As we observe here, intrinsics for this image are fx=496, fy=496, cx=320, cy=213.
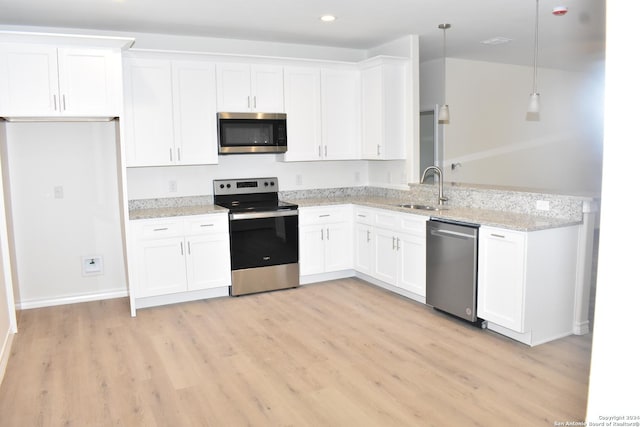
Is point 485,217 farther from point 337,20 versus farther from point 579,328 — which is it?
point 337,20

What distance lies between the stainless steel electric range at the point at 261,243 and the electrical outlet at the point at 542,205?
7.38ft

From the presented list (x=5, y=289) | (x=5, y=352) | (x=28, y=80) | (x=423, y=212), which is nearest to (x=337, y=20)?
(x=423, y=212)

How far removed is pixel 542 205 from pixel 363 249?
6.32 ft

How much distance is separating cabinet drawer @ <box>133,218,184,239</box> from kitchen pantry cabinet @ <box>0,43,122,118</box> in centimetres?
97

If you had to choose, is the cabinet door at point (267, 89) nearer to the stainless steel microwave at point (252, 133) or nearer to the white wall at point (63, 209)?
the stainless steel microwave at point (252, 133)

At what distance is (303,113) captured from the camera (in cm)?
528

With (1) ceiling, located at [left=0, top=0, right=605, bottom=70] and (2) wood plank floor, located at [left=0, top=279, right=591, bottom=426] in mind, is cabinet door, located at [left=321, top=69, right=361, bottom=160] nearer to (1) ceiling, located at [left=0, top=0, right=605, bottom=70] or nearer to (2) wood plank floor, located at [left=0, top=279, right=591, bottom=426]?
(1) ceiling, located at [left=0, top=0, right=605, bottom=70]

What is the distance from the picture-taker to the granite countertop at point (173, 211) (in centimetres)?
442

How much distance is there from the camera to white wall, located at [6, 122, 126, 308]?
451 cm

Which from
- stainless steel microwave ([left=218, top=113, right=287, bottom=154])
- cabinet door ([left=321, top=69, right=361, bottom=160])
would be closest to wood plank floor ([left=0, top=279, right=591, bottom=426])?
stainless steel microwave ([left=218, top=113, right=287, bottom=154])

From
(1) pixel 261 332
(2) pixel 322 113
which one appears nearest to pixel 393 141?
(2) pixel 322 113

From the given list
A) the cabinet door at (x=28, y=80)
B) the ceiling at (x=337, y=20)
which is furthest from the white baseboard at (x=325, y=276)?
the cabinet door at (x=28, y=80)

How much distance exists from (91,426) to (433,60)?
5.77m

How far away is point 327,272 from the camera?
530 centimetres
